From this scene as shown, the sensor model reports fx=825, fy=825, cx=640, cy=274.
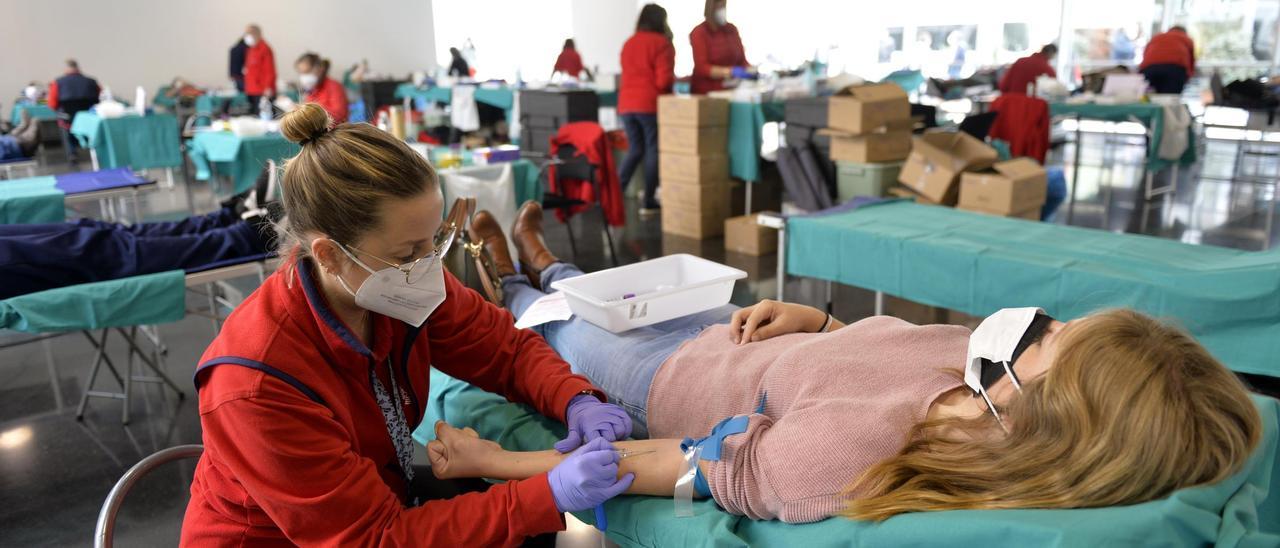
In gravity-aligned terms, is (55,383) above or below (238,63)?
below

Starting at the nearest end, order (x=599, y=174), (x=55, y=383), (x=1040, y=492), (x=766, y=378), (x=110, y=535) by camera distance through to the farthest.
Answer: (x=1040, y=492) < (x=110, y=535) < (x=766, y=378) < (x=55, y=383) < (x=599, y=174)

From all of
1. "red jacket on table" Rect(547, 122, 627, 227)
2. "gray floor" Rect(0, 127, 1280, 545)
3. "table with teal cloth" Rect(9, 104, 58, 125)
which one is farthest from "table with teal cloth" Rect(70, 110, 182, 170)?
"red jacket on table" Rect(547, 122, 627, 227)

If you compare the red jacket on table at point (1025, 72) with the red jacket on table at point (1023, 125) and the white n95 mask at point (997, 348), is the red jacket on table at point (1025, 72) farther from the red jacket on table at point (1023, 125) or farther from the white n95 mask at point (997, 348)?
the white n95 mask at point (997, 348)

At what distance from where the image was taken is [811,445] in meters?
1.03

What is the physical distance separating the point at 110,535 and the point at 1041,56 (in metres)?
6.32

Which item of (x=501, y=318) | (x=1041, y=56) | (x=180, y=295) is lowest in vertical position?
(x=180, y=295)

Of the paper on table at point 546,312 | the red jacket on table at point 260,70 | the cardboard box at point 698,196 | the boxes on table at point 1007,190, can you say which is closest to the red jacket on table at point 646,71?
the cardboard box at point 698,196

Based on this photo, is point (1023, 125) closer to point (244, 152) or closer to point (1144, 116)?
point (1144, 116)

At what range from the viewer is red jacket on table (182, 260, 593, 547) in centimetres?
94

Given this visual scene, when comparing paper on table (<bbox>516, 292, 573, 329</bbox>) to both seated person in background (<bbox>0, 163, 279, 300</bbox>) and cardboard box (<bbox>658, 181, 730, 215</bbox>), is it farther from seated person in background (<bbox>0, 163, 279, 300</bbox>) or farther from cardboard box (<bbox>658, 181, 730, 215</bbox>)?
cardboard box (<bbox>658, 181, 730, 215</bbox>)

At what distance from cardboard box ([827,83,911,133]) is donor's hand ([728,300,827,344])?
253 cm

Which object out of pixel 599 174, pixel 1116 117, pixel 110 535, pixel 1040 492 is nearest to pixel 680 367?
pixel 1040 492

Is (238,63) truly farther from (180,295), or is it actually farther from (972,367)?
(972,367)

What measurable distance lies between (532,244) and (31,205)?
2121 mm
